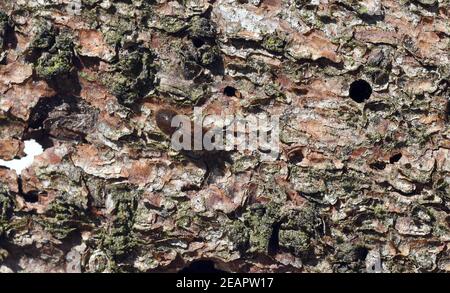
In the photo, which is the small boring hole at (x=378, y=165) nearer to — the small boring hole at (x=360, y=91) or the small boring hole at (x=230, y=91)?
the small boring hole at (x=360, y=91)

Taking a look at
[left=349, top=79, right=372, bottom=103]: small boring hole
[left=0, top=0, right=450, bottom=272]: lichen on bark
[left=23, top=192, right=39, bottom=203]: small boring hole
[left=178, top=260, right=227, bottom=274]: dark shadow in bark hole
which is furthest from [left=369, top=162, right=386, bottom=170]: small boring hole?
[left=23, top=192, right=39, bottom=203]: small boring hole

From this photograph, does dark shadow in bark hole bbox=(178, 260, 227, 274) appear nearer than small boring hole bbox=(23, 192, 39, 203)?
No

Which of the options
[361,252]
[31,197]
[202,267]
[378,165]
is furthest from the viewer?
[202,267]

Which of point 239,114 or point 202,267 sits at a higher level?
point 239,114

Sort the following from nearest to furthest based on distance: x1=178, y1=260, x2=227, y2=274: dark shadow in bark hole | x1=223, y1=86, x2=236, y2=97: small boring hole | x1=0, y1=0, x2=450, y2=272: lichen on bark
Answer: x1=0, y1=0, x2=450, y2=272: lichen on bark
x1=223, y1=86, x2=236, y2=97: small boring hole
x1=178, y1=260, x2=227, y2=274: dark shadow in bark hole

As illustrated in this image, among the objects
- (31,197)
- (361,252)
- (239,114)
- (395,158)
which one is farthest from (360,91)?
(31,197)

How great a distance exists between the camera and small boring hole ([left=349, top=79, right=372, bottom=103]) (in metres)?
5.39

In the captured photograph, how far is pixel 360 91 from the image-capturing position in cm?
543

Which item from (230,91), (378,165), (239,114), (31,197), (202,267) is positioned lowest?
(202,267)

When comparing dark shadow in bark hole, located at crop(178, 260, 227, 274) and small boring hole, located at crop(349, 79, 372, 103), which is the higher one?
small boring hole, located at crop(349, 79, 372, 103)

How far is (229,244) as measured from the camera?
217 inches

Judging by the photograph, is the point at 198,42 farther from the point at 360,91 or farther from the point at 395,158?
the point at 395,158

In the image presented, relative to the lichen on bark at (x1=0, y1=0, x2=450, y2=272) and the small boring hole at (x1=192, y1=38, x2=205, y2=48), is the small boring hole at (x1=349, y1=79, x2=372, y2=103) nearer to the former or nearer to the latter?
the lichen on bark at (x1=0, y1=0, x2=450, y2=272)

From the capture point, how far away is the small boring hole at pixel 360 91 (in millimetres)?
5387
